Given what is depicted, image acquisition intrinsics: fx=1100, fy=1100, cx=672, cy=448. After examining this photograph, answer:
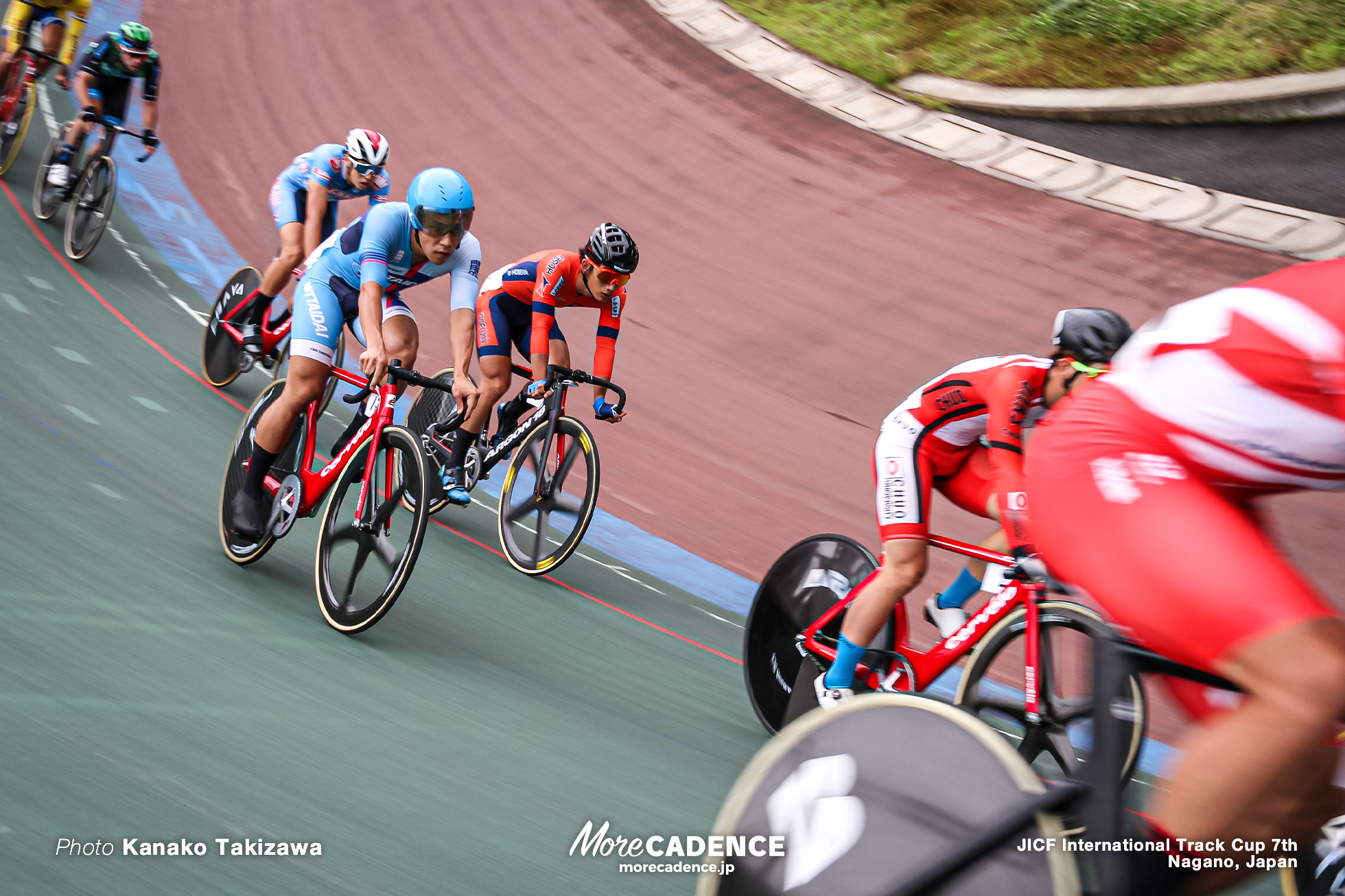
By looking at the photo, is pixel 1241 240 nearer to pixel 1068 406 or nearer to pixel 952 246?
pixel 952 246

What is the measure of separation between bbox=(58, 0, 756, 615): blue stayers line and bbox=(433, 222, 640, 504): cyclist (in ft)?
3.32

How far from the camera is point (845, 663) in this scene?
141 inches

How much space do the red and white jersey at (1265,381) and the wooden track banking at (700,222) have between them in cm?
519

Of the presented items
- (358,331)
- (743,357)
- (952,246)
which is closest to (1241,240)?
(952,246)

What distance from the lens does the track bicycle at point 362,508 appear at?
4000 mm

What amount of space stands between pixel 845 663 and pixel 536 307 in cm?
303

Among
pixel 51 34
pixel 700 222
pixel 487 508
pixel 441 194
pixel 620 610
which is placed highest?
pixel 51 34

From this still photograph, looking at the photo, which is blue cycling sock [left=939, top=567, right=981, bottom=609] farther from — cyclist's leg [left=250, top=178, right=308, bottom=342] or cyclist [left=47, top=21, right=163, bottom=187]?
cyclist [left=47, top=21, right=163, bottom=187]

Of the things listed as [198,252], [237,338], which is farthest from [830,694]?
[198,252]

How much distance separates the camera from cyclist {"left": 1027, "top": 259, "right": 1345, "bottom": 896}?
1343 millimetres

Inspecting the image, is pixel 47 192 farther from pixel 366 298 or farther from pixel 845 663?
pixel 845 663

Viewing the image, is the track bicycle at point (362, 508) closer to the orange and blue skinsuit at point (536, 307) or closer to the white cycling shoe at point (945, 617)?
the orange and blue skinsuit at point (536, 307)

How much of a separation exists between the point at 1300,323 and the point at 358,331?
4.30 meters

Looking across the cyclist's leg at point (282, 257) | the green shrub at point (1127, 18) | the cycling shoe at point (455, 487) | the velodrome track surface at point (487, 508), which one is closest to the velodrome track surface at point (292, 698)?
the velodrome track surface at point (487, 508)
